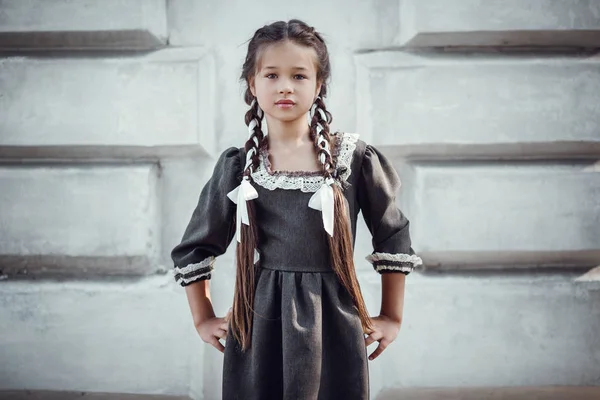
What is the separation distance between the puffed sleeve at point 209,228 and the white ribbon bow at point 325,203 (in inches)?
7.8

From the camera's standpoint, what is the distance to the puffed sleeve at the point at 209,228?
1.16m

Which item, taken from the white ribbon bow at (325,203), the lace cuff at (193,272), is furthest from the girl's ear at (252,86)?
the lace cuff at (193,272)

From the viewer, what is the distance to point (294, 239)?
43.6 inches

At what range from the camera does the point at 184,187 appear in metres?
1.75

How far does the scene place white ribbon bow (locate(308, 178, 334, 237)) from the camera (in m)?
1.05

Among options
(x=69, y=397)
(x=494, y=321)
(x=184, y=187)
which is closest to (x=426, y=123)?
(x=494, y=321)

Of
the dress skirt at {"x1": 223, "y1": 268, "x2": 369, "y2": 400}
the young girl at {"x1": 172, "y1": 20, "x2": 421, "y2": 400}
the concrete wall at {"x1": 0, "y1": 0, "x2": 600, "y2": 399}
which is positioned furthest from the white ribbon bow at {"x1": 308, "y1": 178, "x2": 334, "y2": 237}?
the concrete wall at {"x1": 0, "y1": 0, "x2": 600, "y2": 399}

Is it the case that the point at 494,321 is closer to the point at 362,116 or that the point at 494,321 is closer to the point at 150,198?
the point at 362,116

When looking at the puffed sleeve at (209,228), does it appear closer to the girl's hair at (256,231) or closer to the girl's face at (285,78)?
the girl's hair at (256,231)

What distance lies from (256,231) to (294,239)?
0.27 feet

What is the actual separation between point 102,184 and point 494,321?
131 centimetres

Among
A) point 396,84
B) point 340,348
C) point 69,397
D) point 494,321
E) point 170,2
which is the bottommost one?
point 69,397

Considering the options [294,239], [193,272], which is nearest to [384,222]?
[294,239]

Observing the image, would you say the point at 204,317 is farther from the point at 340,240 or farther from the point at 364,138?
the point at 364,138
